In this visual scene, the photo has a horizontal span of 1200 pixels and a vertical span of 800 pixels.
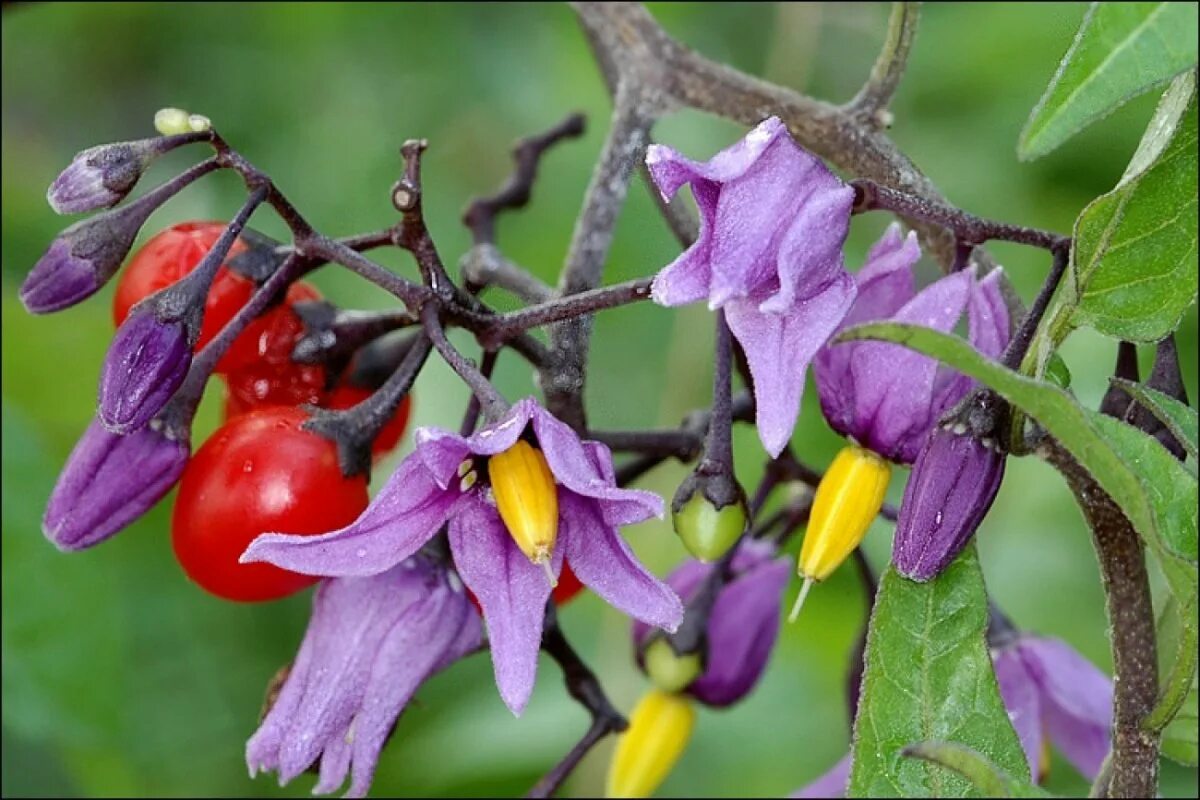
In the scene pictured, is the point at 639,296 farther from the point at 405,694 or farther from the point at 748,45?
the point at 748,45

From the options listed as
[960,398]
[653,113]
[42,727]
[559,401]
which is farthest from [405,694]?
[42,727]

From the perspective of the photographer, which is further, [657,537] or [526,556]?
[657,537]

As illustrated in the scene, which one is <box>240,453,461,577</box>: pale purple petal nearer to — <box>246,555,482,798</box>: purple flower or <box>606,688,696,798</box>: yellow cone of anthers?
<box>246,555,482,798</box>: purple flower

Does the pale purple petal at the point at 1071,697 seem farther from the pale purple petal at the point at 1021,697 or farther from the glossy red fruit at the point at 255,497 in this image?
the glossy red fruit at the point at 255,497

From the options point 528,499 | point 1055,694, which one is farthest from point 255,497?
point 1055,694

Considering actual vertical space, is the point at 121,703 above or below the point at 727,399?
below

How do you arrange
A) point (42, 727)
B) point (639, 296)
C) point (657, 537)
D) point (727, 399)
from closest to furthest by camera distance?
point (639, 296), point (727, 399), point (42, 727), point (657, 537)

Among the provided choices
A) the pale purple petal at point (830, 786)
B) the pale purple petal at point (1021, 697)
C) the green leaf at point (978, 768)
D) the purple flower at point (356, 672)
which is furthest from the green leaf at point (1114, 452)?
the pale purple petal at point (830, 786)
